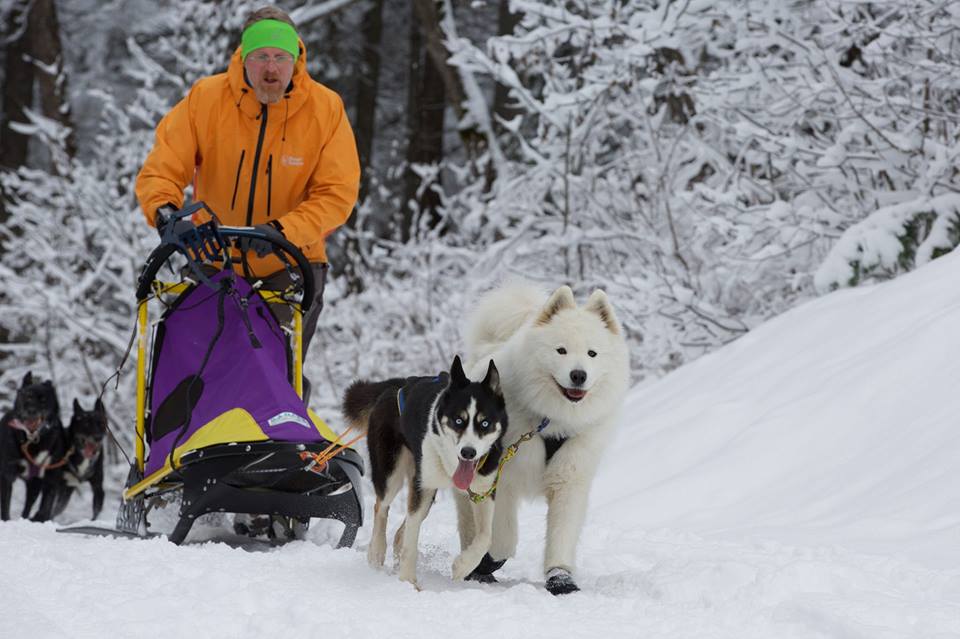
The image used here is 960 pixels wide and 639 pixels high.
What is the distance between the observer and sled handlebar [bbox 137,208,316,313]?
172 inches

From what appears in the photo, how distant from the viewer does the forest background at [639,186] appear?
714cm

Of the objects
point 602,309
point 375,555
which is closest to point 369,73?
point 602,309

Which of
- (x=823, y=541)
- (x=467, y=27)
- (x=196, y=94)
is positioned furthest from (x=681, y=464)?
(x=467, y=27)

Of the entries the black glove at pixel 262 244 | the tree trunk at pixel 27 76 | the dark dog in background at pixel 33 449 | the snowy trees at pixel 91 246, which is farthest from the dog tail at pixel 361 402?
the tree trunk at pixel 27 76

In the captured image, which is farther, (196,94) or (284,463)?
(196,94)

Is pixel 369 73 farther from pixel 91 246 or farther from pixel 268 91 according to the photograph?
pixel 268 91

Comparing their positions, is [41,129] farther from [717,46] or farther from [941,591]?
[941,591]

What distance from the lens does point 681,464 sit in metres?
5.62

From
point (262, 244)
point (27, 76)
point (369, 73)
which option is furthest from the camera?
point (369, 73)

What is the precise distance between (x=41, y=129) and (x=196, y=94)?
24.8 feet

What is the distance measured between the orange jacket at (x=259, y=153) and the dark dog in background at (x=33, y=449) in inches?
131

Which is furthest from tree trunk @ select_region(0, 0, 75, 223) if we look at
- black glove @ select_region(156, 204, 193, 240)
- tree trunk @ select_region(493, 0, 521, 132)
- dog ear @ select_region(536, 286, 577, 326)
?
dog ear @ select_region(536, 286, 577, 326)

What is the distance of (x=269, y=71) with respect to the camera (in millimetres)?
4695

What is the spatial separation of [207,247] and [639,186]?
4.68 meters
